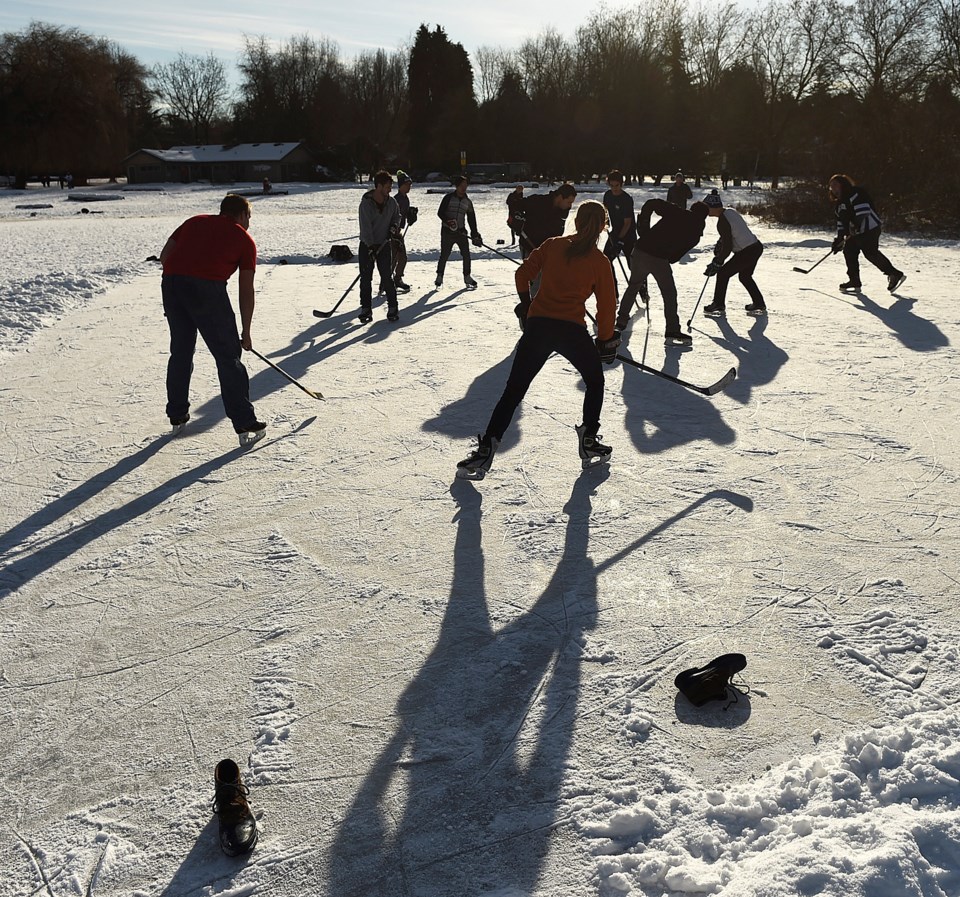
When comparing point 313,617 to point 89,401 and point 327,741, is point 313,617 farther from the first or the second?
point 89,401

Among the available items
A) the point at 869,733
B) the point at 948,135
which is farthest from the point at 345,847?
the point at 948,135

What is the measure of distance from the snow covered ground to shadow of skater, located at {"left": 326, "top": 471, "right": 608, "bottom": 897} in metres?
0.01

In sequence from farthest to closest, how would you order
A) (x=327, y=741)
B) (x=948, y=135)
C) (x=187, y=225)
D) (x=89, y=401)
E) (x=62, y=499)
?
(x=948, y=135) → (x=89, y=401) → (x=187, y=225) → (x=62, y=499) → (x=327, y=741)

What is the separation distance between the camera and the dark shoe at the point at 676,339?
319 inches

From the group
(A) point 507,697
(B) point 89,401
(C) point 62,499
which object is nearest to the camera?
(A) point 507,697

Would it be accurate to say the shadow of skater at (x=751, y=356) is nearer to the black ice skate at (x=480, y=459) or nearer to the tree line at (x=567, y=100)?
the black ice skate at (x=480, y=459)

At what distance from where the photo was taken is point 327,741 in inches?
100

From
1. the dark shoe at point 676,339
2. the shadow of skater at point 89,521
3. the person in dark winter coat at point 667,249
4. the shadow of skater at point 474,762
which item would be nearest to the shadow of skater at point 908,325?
the dark shoe at point 676,339

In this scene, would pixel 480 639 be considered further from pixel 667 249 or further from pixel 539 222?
pixel 539 222

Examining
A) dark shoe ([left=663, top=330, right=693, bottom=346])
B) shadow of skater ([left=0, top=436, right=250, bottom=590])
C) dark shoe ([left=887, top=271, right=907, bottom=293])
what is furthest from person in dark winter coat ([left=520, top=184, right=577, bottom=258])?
dark shoe ([left=887, top=271, right=907, bottom=293])

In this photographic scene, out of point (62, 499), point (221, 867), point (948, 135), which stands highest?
point (948, 135)

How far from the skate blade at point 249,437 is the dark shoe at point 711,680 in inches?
137

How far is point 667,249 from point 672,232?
0.18 m

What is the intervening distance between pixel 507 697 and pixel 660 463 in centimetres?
257
